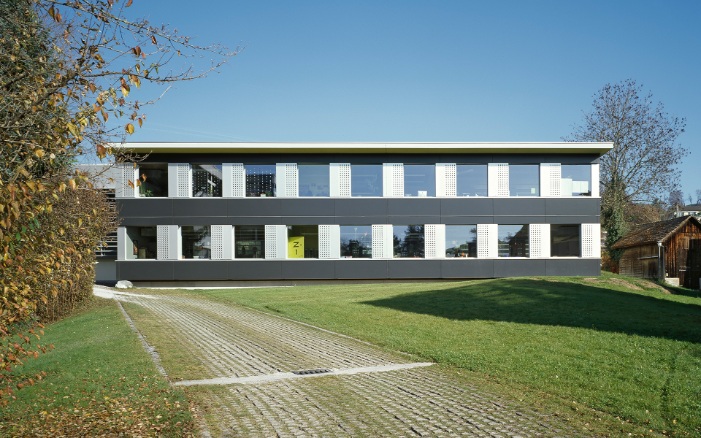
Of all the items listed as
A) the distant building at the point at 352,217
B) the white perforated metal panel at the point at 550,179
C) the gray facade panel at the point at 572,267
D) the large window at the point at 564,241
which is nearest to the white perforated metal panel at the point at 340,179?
the distant building at the point at 352,217

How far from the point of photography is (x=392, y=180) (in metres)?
32.4

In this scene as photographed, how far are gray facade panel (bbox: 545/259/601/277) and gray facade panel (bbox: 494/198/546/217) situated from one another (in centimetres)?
265

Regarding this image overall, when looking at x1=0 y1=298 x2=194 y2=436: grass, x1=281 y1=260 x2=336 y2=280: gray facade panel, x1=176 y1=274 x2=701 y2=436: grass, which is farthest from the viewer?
x1=281 y1=260 x2=336 y2=280: gray facade panel

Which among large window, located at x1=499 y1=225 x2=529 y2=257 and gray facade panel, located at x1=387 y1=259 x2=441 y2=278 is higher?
large window, located at x1=499 y1=225 x2=529 y2=257

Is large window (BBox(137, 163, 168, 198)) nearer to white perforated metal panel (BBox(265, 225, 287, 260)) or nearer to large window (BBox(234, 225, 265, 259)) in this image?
large window (BBox(234, 225, 265, 259))

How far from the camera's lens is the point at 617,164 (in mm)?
46344

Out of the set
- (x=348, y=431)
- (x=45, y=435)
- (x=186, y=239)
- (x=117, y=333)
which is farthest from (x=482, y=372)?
(x=186, y=239)

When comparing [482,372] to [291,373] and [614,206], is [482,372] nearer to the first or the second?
[291,373]

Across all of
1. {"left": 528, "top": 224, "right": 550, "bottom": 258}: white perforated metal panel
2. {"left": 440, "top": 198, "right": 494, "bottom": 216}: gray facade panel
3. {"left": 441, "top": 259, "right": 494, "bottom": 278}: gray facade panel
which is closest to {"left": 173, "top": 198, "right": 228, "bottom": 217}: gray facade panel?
{"left": 440, "top": 198, "right": 494, "bottom": 216}: gray facade panel

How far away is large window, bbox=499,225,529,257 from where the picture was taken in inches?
1278

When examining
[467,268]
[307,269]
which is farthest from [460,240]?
[307,269]

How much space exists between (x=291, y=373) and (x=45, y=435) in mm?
4067

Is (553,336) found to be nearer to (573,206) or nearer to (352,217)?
(352,217)

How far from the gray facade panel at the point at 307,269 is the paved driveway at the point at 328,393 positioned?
1708 cm
